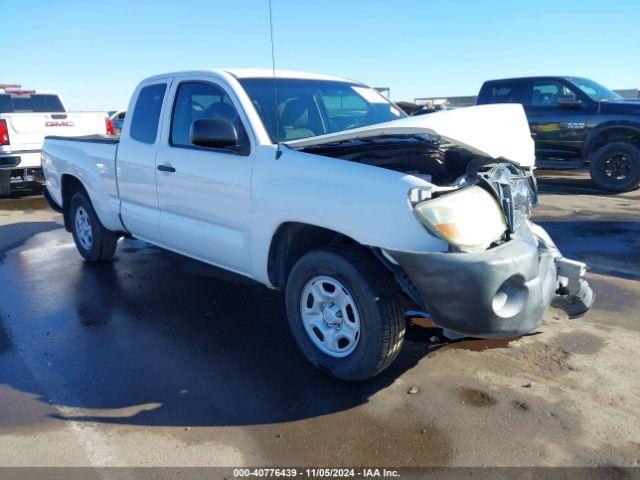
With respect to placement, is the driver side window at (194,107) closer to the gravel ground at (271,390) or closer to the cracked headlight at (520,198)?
the gravel ground at (271,390)

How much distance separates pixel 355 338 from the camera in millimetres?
3193

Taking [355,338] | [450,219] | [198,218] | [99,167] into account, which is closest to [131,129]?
[99,167]

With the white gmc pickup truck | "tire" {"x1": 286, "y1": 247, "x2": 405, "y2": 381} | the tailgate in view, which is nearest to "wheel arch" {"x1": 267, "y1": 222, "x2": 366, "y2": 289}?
the white gmc pickup truck

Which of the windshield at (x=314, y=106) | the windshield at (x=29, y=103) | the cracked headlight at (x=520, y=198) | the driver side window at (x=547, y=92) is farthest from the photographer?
the windshield at (x=29, y=103)

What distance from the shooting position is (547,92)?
1049 cm

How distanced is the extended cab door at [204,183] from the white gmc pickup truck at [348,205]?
0.05 ft

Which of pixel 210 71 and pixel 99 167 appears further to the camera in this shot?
pixel 99 167

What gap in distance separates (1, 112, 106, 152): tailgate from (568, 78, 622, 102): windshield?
31.2ft

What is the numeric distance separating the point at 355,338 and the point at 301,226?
79cm

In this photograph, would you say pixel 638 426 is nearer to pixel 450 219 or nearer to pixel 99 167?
pixel 450 219

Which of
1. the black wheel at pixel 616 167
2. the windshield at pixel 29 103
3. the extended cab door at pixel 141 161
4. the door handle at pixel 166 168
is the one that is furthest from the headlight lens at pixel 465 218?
the windshield at pixel 29 103

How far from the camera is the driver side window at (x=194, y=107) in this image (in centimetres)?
396

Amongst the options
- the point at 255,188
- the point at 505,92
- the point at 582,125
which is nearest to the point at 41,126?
the point at 255,188

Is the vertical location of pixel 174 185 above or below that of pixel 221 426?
above
